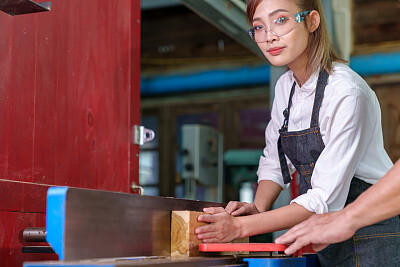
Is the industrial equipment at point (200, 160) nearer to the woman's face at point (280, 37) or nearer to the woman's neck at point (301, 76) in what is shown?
the woman's neck at point (301, 76)

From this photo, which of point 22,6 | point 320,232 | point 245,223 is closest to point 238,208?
point 245,223

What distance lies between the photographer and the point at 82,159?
1.88 meters

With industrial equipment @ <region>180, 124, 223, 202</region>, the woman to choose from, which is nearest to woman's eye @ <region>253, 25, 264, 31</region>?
the woman

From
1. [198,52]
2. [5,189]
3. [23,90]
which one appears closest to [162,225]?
[5,189]

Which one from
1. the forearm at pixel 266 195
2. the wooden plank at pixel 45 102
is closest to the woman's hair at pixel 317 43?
the forearm at pixel 266 195

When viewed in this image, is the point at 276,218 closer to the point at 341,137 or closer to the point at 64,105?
the point at 341,137

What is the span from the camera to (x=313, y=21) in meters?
1.60

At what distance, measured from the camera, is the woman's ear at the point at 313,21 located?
5.22 ft

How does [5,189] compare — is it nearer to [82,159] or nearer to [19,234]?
[19,234]

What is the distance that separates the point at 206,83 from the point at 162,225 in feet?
16.4

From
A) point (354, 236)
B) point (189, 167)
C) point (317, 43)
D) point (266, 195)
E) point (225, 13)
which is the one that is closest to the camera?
point (354, 236)

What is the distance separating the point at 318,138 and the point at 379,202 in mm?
448

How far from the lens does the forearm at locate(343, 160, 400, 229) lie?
109cm

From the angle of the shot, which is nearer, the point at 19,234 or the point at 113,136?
the point at 19,234
